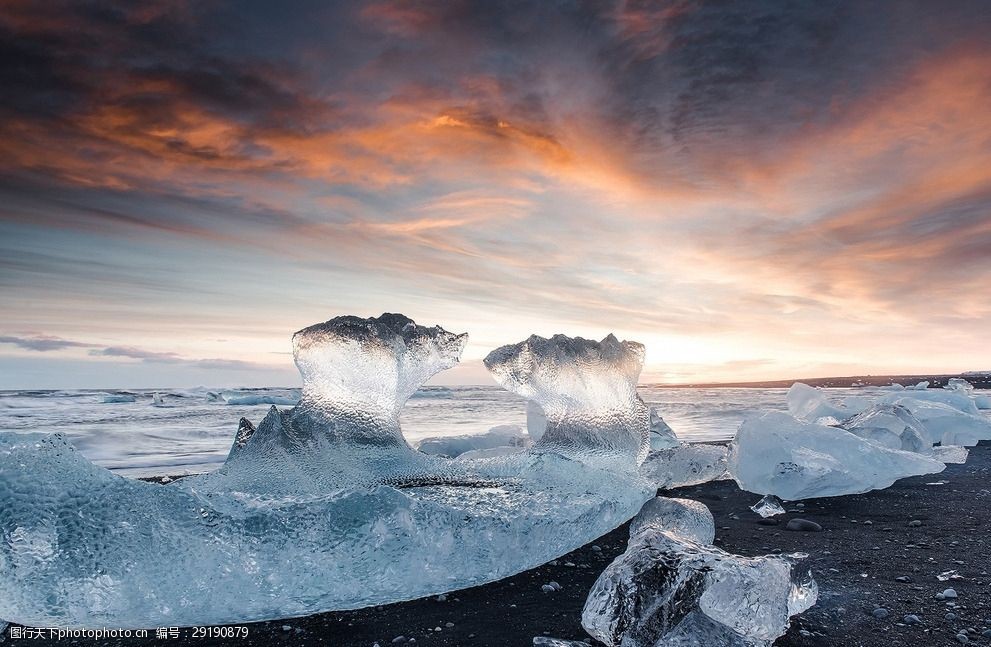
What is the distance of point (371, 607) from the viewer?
2305 millimetres

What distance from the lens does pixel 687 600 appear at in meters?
1.87

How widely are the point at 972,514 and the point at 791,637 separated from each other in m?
2.71

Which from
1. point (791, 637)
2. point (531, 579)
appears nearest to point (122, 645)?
point (531, 579)

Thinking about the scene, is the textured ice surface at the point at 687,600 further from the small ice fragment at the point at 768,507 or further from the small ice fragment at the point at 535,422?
the small ice fragment at the point at 535,422

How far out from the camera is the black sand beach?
2.07 metres

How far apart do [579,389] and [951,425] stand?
21.2 ft

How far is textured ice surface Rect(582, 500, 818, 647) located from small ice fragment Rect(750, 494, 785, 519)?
2.00 metres

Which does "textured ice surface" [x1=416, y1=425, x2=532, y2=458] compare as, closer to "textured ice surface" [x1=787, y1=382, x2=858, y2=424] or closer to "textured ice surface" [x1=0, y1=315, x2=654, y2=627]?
"textured ice surface" [x1=0, y1=315, x2=654, y2=627]

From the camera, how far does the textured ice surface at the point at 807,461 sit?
421cm

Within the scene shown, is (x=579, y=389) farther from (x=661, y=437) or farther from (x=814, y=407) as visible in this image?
(x=814, y=407)

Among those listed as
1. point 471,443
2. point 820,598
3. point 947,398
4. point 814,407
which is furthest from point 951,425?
point 820,598

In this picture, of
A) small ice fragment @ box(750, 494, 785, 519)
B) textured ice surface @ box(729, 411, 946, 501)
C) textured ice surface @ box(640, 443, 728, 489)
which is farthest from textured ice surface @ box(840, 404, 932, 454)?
small ice fragment @ box(750, 494, 785, 519)

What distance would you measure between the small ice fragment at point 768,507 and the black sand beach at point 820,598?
0.31ft

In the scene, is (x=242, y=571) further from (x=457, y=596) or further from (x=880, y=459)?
(x=880, y=459)
